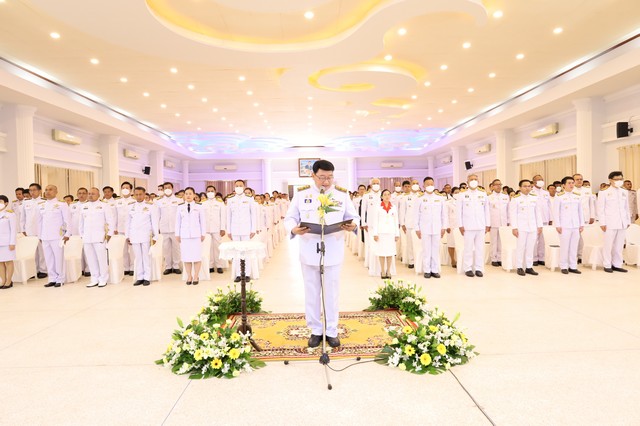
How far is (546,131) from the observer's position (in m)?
14.2

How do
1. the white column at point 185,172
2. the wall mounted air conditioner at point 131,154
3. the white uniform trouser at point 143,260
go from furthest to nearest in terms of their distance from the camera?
1. the white column at point 185,172
2. the wall mounted air conditioner at point 131,154
3. the white uniform trouser at point 143,260

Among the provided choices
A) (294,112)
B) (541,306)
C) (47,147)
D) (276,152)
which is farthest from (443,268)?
(276,152)

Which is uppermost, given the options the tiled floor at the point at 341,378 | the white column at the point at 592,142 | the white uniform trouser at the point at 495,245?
the white column at the point at 592,142

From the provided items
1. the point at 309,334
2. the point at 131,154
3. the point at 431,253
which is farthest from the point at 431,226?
the point at 131,154

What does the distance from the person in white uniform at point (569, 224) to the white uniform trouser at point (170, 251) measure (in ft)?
25.1

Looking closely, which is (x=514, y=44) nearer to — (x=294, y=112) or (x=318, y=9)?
(x=318, y=9)

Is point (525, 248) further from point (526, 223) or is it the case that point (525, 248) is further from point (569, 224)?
point (569, 224)

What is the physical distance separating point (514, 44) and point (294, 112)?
28.6 feet

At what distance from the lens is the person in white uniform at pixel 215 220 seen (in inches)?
324

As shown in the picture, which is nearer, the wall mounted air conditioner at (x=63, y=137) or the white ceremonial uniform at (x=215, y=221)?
the white ceremonial uniform at (x=215, y=221)

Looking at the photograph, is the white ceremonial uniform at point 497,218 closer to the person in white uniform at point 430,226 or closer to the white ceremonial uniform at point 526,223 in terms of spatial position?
the white ceremonial uniform at point 526,223

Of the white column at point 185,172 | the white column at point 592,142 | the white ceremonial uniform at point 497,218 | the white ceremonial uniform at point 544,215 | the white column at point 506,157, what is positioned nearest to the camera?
the white ceremonial uniform at point 544,215

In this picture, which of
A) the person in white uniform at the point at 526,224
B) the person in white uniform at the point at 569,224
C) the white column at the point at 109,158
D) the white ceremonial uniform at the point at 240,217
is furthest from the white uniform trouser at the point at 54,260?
the white column at the point at 109,158

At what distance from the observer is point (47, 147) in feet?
42.8
